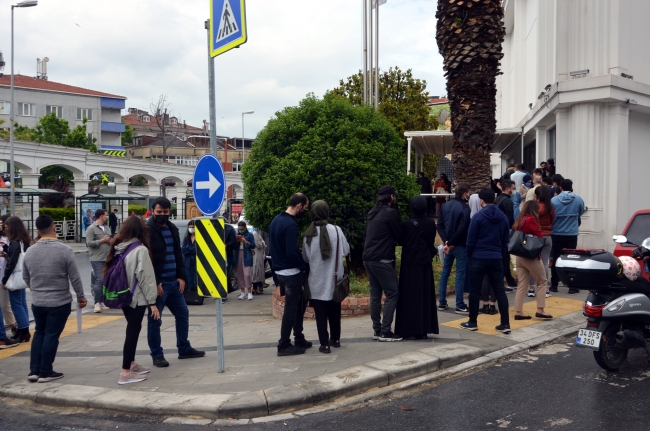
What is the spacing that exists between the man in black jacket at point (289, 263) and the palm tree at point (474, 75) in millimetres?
5758

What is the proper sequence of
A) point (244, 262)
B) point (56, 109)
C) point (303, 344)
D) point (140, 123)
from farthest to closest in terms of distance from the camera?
point (140, 123) < point (56, 109) < point (244, 262) < point (303, 344)

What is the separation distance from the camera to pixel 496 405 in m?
5.71

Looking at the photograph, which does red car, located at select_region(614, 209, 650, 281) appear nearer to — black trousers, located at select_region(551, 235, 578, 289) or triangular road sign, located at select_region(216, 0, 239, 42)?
black trousers, located at select_region(551, 235, 578, 289)

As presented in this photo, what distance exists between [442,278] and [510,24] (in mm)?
20342

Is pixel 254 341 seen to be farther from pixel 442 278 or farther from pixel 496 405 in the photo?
pixel 496 405

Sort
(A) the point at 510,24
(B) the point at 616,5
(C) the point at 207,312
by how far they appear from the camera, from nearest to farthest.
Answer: (C) the point at 207,312, (B) the point at 616,5, (A) the point at 510,24

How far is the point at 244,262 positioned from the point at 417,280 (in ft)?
19.2

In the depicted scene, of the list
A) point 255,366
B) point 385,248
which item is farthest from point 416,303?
point 255,366

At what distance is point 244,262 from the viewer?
1298 centimetres

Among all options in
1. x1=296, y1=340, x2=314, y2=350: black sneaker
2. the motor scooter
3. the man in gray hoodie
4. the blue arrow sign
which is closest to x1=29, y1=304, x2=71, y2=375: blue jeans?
the man in gray hoodie

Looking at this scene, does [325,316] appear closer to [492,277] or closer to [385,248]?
[385,248]

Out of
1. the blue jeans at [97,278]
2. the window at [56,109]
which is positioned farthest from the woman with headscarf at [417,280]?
the window at [56,109]

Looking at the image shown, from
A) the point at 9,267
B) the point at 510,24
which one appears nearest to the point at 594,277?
the point at 9,267

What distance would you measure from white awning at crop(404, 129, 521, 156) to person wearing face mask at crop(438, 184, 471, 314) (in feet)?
24.8
